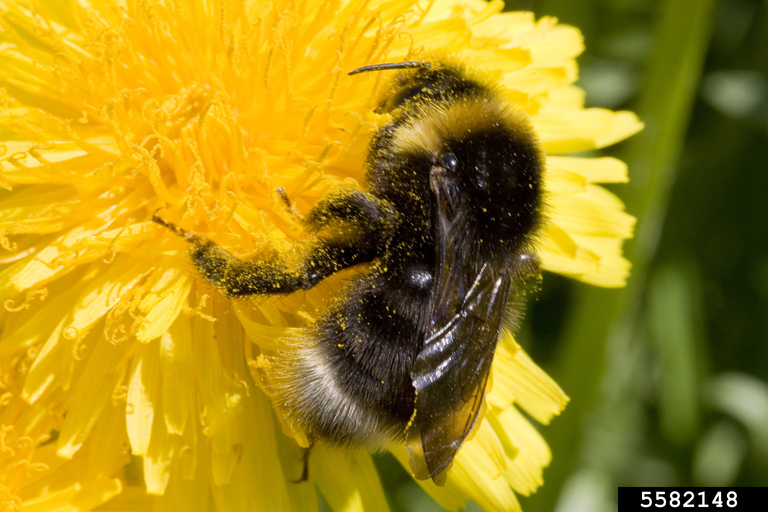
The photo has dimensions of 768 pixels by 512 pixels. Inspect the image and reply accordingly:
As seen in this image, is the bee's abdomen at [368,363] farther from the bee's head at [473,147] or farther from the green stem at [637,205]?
the green stem at [637,205]

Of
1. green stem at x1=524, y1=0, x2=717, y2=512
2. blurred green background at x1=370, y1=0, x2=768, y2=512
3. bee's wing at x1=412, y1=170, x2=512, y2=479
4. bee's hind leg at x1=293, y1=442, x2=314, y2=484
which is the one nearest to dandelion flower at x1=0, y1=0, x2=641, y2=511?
bee's hind leg at x1=293, y1=442, x2=314, y2=484

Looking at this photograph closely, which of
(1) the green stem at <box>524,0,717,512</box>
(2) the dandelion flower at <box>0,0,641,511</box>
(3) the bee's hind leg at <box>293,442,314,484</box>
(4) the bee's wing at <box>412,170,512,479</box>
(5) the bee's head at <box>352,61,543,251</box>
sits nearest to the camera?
(4) the bee's wing at <box>412,170,512,479</box>

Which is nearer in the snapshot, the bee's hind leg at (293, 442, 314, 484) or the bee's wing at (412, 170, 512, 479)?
the bee's wing at (412, 170, 512, 479)

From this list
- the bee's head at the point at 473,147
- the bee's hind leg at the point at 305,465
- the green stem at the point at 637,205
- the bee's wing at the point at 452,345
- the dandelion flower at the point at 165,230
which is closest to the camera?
the bee's wing at the point at 452,345

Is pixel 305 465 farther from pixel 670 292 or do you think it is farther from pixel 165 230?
pixel 670 292

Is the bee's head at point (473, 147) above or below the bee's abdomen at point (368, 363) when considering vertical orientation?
above

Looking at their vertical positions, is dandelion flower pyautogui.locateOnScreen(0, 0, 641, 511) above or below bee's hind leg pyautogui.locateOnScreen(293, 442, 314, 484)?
above

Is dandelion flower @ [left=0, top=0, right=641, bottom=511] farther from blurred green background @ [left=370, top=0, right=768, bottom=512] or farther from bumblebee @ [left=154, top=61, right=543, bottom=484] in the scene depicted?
blurred green background @ [left=370, top=0, right=768, bottom=512]

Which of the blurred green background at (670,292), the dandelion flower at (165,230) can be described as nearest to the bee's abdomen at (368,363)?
the dandelion flower at (165,230)
